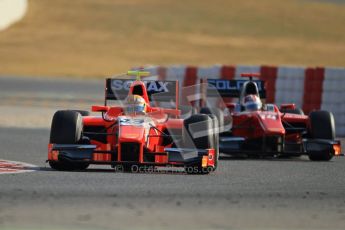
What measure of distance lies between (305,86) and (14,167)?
446 inches

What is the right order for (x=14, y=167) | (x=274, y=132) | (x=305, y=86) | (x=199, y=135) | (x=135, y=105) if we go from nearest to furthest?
1. (x=199, y=135)
2. (x=14, y=167)
3. (x=135, y=105)
4. (x=274, y=132)
5. (x=305, y=86)

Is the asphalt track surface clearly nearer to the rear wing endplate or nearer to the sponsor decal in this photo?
the sponsor decal

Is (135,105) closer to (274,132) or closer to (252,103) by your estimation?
(274,132)

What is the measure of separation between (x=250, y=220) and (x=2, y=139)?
11.6m

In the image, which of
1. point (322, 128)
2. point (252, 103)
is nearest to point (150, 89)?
point (252, 103)

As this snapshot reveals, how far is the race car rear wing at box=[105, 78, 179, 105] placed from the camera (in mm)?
15773

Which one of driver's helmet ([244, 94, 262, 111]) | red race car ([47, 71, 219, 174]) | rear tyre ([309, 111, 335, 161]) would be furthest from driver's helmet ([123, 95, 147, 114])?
driver's helmet ([244, 94, 262, 111])

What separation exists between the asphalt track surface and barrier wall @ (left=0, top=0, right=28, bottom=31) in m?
43.9

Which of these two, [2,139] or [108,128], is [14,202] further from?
[2,139]

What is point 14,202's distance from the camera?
10180 millimetres

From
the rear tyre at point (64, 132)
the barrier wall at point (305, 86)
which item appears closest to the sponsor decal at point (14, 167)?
the rear tyre at point (64, 132)

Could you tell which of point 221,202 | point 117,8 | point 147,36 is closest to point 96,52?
point 147,36

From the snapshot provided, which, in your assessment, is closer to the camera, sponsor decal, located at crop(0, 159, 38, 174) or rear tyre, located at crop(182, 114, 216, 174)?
sponsor decal, located at crop(0, 159, 38, 174)

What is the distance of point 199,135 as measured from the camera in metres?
14.1
